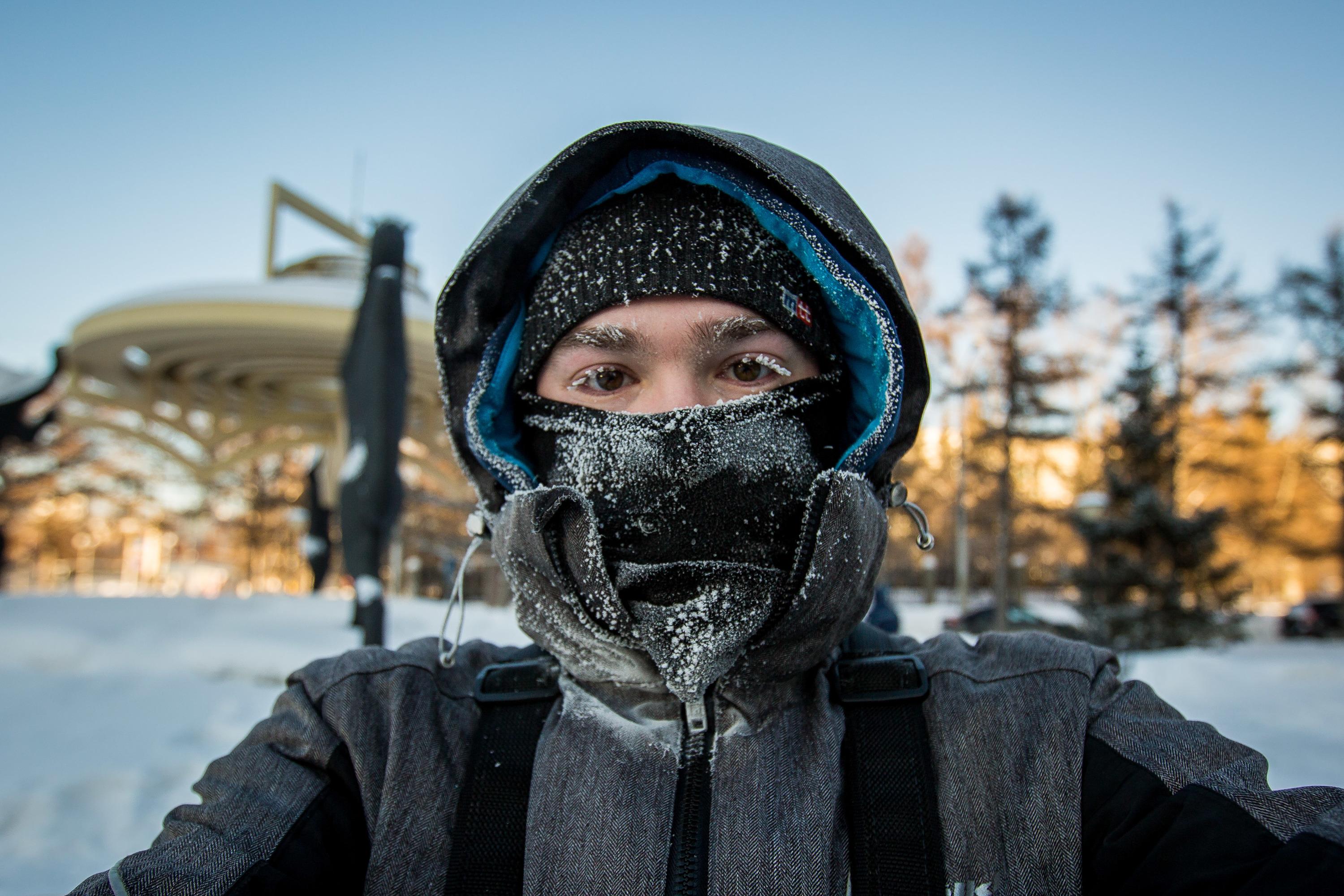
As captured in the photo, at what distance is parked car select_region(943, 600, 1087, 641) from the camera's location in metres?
13.8

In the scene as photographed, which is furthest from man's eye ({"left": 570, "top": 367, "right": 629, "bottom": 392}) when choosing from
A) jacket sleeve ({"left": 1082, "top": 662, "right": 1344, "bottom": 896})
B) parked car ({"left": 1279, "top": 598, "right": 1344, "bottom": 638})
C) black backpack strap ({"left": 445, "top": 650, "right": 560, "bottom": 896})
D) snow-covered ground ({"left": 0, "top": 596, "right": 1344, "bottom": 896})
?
parked car ({"left": 1279, "top": 598, "right": 1344, "bottom": 638})

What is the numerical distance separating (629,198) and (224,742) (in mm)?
4157

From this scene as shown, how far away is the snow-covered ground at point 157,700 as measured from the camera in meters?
3.20

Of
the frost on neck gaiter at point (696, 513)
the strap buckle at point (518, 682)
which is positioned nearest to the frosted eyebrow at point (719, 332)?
the frost on neck gaiter at point (696, 513)

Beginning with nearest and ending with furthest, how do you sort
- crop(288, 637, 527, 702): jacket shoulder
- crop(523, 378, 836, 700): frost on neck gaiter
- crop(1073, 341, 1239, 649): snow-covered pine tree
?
crop(523, 378, 836, 700): frost on neck gaiter, crop(288, 637, 527, 702): jacket shoulder, crop(1073, 341, 1239, 649): snow-covered pine tree

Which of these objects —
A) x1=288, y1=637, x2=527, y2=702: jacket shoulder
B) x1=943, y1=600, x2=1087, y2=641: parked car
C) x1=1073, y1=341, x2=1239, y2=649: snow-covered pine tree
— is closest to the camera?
x1=288, y1=637, x2=527, y2=702: jacket shoulder

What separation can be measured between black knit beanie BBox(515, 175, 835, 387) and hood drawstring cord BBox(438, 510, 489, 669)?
1.05 ft

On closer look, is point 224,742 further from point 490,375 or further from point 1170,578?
point 1170,578

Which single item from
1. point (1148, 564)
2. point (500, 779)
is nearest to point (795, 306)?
point (500, 779)

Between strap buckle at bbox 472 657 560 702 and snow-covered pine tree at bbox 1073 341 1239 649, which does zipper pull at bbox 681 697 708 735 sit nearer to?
strap buckle at bbox 472 657 560 702

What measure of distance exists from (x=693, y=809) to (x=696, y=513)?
0.50 meters

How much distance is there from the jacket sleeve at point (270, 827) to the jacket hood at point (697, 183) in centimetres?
61

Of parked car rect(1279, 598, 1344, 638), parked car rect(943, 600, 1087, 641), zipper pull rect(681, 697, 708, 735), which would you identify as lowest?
parked car rect(1279, 598, 1344, 638)

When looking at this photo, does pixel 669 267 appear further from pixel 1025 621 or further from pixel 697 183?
pixel 1025 621
